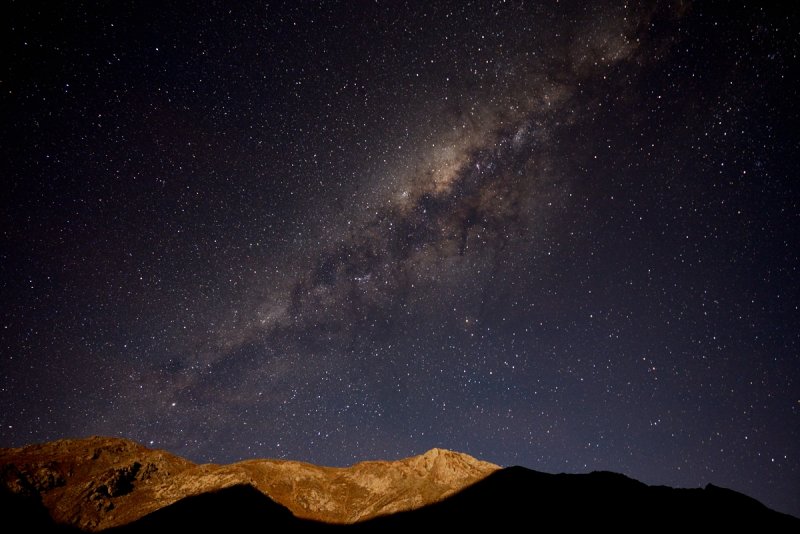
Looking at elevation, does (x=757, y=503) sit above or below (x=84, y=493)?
above

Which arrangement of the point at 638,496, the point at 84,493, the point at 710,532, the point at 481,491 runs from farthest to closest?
the point at 481,491
the point at 84,493
the point at 638,496
the point at 710,532

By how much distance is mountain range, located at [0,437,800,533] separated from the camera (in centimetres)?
3728

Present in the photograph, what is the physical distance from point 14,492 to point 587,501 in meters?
67.5

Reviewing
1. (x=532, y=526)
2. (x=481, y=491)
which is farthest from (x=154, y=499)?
(x=532, y=526)

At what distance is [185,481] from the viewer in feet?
166

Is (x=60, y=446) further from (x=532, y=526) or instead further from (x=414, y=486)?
(x=532, y=526)

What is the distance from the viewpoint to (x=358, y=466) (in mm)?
61719

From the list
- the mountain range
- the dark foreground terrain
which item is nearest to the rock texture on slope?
the mountain range

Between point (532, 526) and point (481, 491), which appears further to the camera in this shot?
point (481, 491)

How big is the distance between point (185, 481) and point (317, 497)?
19.1m

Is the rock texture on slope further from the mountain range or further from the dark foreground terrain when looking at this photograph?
the dark foreground terrain

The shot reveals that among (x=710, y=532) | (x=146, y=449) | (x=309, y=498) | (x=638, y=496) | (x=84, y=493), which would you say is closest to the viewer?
(x=710, y=532)

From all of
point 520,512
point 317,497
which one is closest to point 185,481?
point 317,497

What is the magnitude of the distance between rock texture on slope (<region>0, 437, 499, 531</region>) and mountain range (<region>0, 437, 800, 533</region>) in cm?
17
